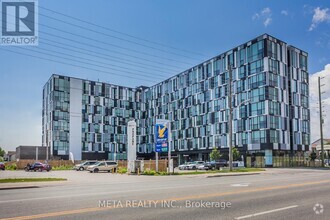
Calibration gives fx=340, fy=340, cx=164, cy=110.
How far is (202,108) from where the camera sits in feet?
288

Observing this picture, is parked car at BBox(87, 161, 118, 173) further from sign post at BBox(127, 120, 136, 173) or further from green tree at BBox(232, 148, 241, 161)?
green tree at BBox(232, 148, 241, 161)

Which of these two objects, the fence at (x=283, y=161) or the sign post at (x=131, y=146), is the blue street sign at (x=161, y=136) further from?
the fence at (x=283, y=161)

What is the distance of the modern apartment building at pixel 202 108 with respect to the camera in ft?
234

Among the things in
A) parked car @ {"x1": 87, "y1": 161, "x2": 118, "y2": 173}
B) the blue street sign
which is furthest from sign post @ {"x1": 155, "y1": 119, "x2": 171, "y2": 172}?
parked car @ {"x1": 87, "y1": 161, "x2": 118, "y2": 173}

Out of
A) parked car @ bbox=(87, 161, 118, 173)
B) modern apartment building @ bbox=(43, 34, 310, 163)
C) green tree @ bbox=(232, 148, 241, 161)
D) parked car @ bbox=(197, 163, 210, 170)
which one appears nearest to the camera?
parked car @ bbox=(87, 161, 118, 173)

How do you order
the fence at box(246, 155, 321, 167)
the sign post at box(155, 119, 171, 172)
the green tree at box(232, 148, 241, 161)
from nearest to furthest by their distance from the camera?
the sign post at box(155, 119, 171, 172), the fence at box(246, 155, 321, 167), the green tree at box(232, 148, 241, 161)

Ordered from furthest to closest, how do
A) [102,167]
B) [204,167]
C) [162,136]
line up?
1. [204,167]
2. [102,167]
3. [162,136]

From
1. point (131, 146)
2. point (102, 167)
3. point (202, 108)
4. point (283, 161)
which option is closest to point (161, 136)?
point (131, 146)

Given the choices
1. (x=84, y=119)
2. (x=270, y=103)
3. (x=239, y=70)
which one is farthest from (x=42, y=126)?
(x=270, y=103)

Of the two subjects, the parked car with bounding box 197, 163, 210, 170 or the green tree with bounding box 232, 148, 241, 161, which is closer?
the parked car with bounding box 197, 163, 210, 170

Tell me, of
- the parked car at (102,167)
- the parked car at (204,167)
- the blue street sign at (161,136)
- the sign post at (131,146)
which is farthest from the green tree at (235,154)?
the blue street sign at (161,136)

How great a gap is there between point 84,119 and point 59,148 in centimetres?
1194

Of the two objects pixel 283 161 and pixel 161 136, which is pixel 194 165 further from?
pixel 283 161

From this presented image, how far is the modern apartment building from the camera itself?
71.4 m
